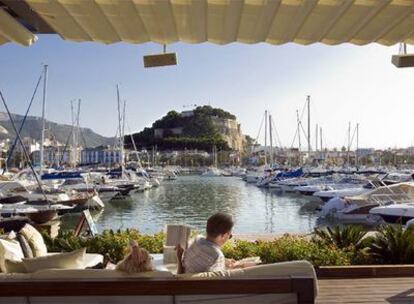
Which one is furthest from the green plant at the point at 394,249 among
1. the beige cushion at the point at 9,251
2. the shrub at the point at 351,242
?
the beige cushion at the point at 9,251

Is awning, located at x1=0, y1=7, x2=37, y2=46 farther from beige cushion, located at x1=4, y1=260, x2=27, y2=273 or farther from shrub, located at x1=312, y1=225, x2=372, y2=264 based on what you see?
shrub, located at x1=312, y1=225, x2=372, y2=264

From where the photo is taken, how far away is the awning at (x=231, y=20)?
487cm

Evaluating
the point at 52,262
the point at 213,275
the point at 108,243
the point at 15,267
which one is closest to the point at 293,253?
the point at 108,243

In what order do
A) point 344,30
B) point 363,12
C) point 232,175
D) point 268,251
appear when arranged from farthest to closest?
1. point 232,175
2. point 268,251
3. point 344,30
4. point 363,12

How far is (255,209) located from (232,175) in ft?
271

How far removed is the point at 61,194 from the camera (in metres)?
34.6

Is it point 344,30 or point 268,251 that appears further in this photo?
point 268,251

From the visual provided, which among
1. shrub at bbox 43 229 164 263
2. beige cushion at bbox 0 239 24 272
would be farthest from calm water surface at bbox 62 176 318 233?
beige cushion at bbox 0 239 24 272

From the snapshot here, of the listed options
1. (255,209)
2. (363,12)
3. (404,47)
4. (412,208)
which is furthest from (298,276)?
(255,209)

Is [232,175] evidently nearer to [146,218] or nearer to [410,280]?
[146,218]

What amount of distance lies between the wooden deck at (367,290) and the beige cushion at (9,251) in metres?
2.97

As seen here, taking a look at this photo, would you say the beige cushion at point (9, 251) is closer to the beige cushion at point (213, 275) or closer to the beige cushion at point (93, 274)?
the beige cushion at point (93, 274)

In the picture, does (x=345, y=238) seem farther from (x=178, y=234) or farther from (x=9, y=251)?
(x=9, y=251)

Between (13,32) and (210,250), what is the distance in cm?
312
